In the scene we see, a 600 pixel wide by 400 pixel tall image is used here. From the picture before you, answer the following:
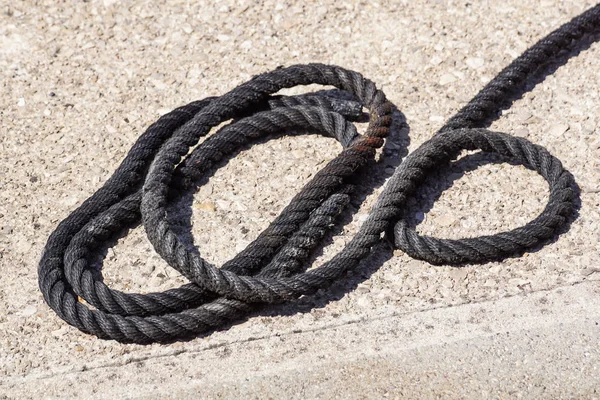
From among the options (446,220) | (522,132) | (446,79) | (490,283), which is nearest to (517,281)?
(490,283)

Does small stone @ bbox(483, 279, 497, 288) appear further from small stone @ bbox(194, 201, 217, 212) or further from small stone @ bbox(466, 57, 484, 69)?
small stone @ bbox(466, 57, 484, 69)

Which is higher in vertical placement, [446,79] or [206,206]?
[446,79]

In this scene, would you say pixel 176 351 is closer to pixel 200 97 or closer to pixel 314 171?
pixel 314 171

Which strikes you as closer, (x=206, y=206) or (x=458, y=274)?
(x=458, y=274)

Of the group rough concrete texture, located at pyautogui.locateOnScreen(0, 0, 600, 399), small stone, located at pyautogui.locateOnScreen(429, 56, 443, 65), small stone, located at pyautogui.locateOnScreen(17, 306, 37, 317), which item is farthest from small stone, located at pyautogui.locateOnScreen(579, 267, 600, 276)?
small stone, located at pyautogui.locateOnScreen(17, 306, 37, 317)

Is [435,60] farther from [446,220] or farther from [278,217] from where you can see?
[278,217]

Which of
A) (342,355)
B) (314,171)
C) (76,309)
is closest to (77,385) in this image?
(76,309)

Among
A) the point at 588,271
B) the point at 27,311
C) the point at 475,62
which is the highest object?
the point at 475,62
